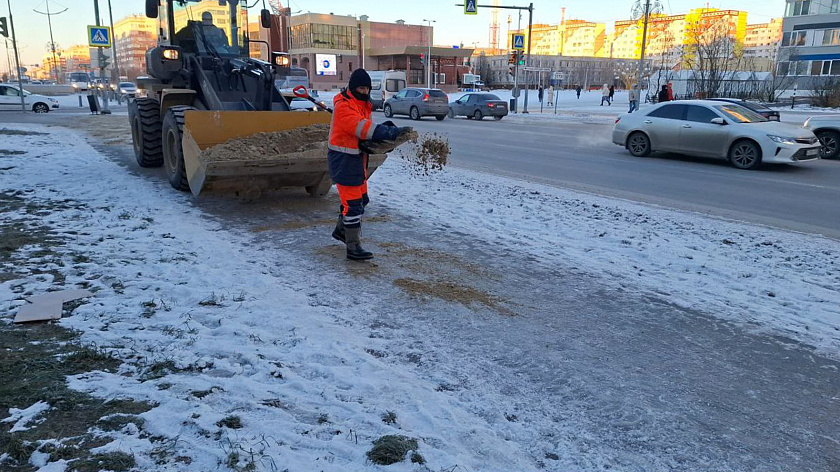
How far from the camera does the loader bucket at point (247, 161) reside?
6969 mm

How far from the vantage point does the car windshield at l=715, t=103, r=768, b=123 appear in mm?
13430

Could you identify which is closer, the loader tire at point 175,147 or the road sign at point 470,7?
the loader tire at point 175,147

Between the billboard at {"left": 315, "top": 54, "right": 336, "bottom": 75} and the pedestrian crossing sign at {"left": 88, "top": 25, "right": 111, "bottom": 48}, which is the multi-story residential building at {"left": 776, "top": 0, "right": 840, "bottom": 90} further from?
the pedestrian crossing sign at {"left": 88, "top": 25, "right": 111, "bottom": 48}

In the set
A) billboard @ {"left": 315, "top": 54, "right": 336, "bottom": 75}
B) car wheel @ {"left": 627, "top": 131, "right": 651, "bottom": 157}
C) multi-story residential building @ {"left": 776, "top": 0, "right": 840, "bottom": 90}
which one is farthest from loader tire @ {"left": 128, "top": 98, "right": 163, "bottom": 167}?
billboard @ {"left": 315, "top": 54, "right": 336, "bottom": 75}

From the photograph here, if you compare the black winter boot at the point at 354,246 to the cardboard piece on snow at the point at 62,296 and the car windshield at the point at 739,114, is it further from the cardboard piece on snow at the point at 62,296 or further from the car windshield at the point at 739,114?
the car windshield at the point at 739,114

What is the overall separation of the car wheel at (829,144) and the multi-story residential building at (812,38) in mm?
58662

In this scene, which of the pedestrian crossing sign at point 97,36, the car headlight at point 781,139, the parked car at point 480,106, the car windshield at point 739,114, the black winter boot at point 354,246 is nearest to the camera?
the black winter boot at point 354,246

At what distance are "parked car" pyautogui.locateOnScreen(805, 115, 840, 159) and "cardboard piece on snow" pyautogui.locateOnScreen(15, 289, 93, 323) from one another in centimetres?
1636

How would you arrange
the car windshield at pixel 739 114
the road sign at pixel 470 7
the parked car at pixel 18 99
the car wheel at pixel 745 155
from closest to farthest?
the car wheel at pixel 745 155 → the car windshield at pixel 739 114 → the road sign at pixel 470 7 → the parked car at pixel 18 99

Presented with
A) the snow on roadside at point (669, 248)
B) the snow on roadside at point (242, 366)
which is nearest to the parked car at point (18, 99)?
the snow on roadside at point (669, 248)

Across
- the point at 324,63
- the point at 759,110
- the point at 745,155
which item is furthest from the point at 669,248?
the point at 324,63

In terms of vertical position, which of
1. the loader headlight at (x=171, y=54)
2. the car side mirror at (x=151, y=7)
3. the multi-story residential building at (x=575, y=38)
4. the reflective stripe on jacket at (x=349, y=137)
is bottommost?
the reflective stripe on jacket at (x=349, y=137)

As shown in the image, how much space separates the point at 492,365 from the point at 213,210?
17.8 feet

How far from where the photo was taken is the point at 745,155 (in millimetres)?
12930
